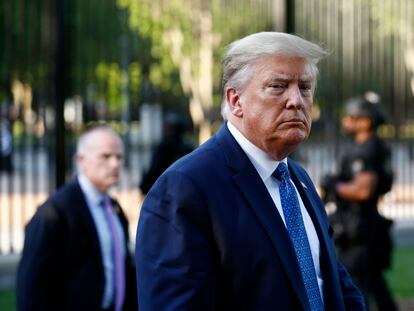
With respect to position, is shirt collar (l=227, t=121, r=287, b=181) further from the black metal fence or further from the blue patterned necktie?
the black metal fence

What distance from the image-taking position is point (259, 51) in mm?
2674

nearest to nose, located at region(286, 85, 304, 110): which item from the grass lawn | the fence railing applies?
the fence railing

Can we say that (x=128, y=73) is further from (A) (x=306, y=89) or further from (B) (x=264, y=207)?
(B) (x=264, y=207)

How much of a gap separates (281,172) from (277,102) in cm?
26

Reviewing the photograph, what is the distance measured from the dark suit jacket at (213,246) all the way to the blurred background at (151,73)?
3.61 meters

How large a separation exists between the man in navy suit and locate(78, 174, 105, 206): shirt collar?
2.10 meters

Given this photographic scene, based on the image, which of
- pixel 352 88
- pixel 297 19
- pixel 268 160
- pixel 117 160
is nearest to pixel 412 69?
pixel 352 88

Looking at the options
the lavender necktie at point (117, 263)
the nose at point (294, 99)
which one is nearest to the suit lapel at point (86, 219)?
the lavender necktie at point (117, 263)

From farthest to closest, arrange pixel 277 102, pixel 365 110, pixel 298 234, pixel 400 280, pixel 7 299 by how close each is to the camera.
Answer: pixel 400 280 < pixel 7 299 < pixel 365 110 < pixel 298 234 < pixel 277 102

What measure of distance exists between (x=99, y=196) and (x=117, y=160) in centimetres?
23

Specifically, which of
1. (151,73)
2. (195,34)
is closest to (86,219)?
(151,73)

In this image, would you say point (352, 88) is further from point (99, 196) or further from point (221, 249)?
point (221, 249)

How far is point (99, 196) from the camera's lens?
4879 millimetres

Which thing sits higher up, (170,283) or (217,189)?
(217,189)
